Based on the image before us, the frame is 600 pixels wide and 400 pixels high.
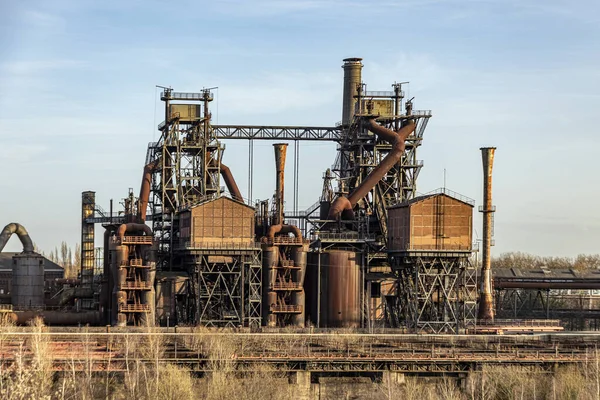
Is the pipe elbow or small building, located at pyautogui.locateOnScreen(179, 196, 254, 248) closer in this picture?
small building, located at pyautogui.locateOnScreen(179, 196, 254, 248)

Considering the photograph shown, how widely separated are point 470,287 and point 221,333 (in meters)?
24.7

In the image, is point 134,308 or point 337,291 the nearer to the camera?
point 134,308

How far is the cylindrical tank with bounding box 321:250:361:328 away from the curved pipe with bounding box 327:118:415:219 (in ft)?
12.9

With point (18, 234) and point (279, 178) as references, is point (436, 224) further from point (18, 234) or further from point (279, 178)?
point (18, 234)

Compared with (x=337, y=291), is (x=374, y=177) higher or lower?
higher

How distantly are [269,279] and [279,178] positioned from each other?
8.79 m

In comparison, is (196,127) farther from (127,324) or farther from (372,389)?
(372,389)

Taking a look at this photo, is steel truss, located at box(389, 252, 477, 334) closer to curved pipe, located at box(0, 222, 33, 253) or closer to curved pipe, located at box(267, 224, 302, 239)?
curved pipe, located at box(267, 224, 302, 239)

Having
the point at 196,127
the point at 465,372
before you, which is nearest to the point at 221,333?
the point at 465,372

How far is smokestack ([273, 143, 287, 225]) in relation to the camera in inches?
3265

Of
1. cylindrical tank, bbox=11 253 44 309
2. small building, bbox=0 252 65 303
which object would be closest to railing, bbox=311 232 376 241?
cylindrical tank, bbox=11 253 44 309

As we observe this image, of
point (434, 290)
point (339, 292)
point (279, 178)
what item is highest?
point (279, 178)

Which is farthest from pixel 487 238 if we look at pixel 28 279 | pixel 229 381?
pixel 28 279

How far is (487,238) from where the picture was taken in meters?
86.0
